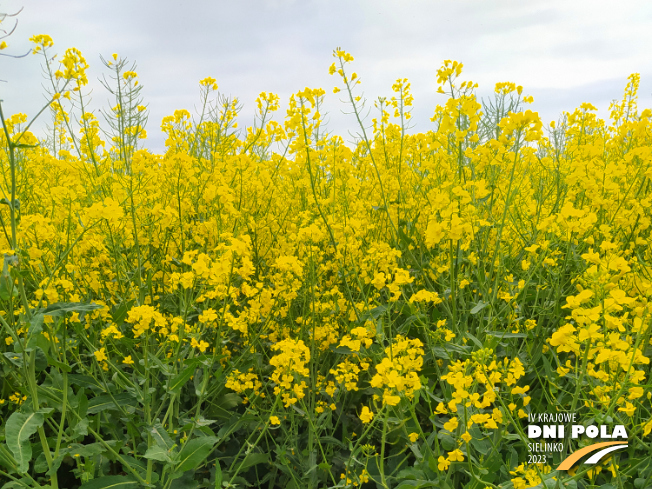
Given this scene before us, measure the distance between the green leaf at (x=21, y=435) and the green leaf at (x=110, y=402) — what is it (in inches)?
19.2

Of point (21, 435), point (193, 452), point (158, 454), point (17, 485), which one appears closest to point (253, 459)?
point (193, 452)

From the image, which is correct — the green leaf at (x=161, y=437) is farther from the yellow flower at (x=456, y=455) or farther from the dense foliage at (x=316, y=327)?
the yellow flower at (x=456, y=455)

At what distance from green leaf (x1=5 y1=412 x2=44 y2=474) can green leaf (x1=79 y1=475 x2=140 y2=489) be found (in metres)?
0.43

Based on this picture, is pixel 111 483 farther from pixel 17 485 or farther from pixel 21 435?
pixel 21 435

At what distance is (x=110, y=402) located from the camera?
201 centimetres

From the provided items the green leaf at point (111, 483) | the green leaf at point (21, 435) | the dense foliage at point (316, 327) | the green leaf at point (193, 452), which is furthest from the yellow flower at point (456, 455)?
the green leaf at point (21, 435)

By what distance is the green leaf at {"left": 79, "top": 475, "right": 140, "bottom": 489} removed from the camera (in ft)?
5.79

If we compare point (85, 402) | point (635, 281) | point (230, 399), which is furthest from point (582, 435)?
point (85, 402)

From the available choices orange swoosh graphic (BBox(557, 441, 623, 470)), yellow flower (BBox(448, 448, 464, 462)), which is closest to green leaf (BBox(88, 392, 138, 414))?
yellow flower (BBox(448, 448, 464, 462))

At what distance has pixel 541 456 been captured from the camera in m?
1.89

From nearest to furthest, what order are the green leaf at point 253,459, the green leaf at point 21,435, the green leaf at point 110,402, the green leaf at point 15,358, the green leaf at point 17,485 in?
the green leaf at point 21,435 < the green leaf at point 17,485 < the green leaf at point 15,358 < the green leaf at point 110,402 < the green leaf at point 253,459

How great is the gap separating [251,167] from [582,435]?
2.41 meters

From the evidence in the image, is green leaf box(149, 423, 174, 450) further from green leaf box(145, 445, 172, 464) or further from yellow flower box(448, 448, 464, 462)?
yellow flower box(448, 448, 464, 462)

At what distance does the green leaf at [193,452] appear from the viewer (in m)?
1.74
